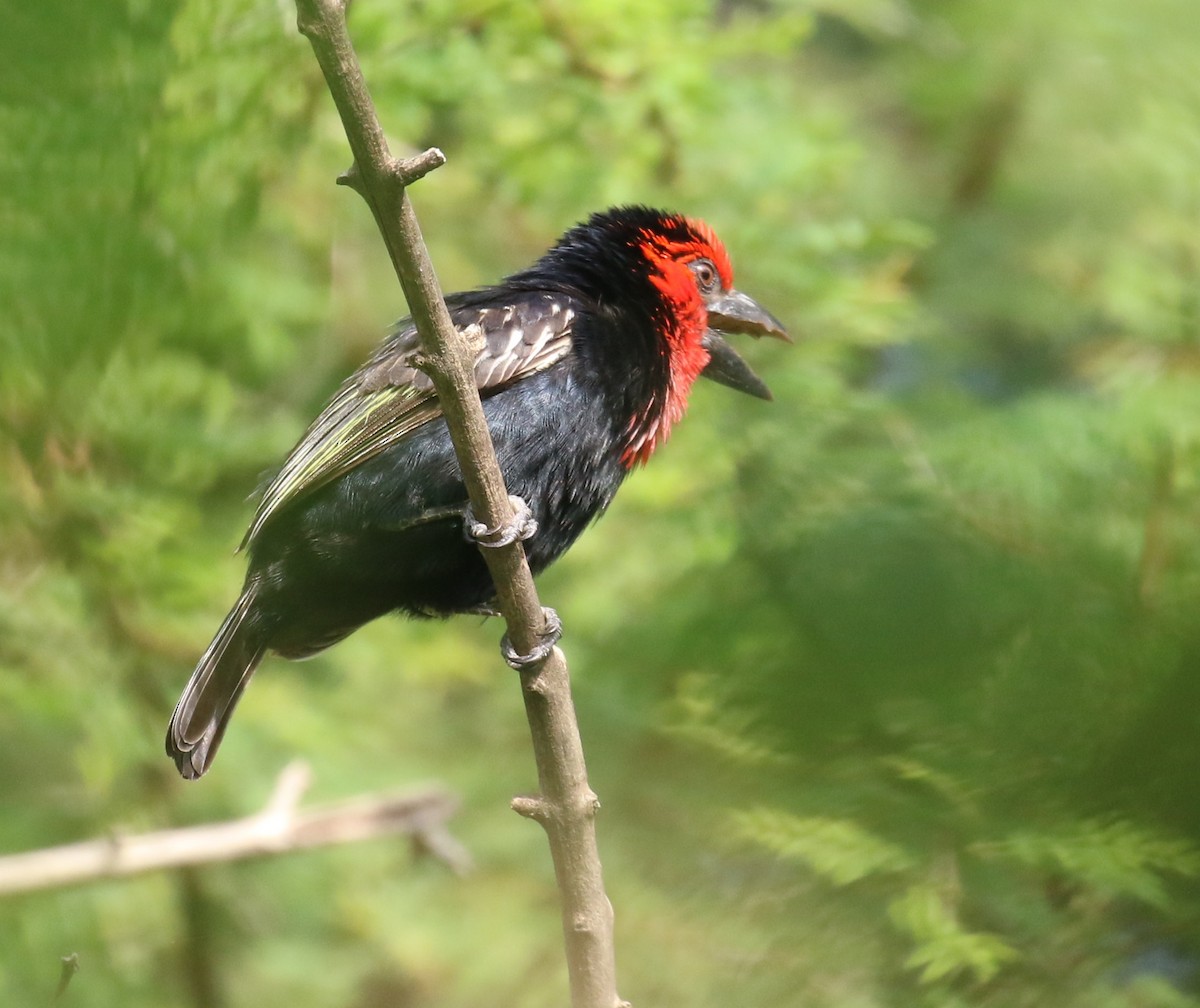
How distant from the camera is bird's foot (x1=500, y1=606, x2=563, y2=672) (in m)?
2.17

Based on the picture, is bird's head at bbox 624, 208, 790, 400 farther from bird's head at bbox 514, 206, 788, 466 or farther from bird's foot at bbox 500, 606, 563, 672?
bird's foot at bbox 500, 606, 563, 672

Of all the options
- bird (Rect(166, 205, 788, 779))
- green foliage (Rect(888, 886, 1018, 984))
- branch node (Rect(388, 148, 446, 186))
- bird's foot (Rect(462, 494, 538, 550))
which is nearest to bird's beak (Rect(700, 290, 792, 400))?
bird (Rect(166, 205, 788, 779))

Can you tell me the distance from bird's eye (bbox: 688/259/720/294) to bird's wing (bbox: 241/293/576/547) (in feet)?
1.47

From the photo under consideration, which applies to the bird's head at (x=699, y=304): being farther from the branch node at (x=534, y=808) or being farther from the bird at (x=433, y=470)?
the branch node at (x=534, y=808)

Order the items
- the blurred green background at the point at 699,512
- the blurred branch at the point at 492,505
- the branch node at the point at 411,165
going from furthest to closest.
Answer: the branch node at the point at 411,165 → the blurred branch at the point at 492,505 → the blurred green background at the point at 699,512

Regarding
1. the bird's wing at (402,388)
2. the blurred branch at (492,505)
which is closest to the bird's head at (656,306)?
the bird's wing at (402,388)

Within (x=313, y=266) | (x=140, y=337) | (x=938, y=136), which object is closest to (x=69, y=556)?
(x=313, y=266)

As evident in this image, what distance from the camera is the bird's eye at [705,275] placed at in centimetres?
310

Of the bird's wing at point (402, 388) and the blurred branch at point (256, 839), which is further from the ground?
the bird's wing at point (402, 388)

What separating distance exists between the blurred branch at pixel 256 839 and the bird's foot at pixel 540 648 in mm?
1743

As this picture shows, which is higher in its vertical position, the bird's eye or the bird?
the bird's eye

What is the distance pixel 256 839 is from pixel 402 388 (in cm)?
187

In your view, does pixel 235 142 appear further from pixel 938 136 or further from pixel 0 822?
pixel 938 136

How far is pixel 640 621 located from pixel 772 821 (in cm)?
27
